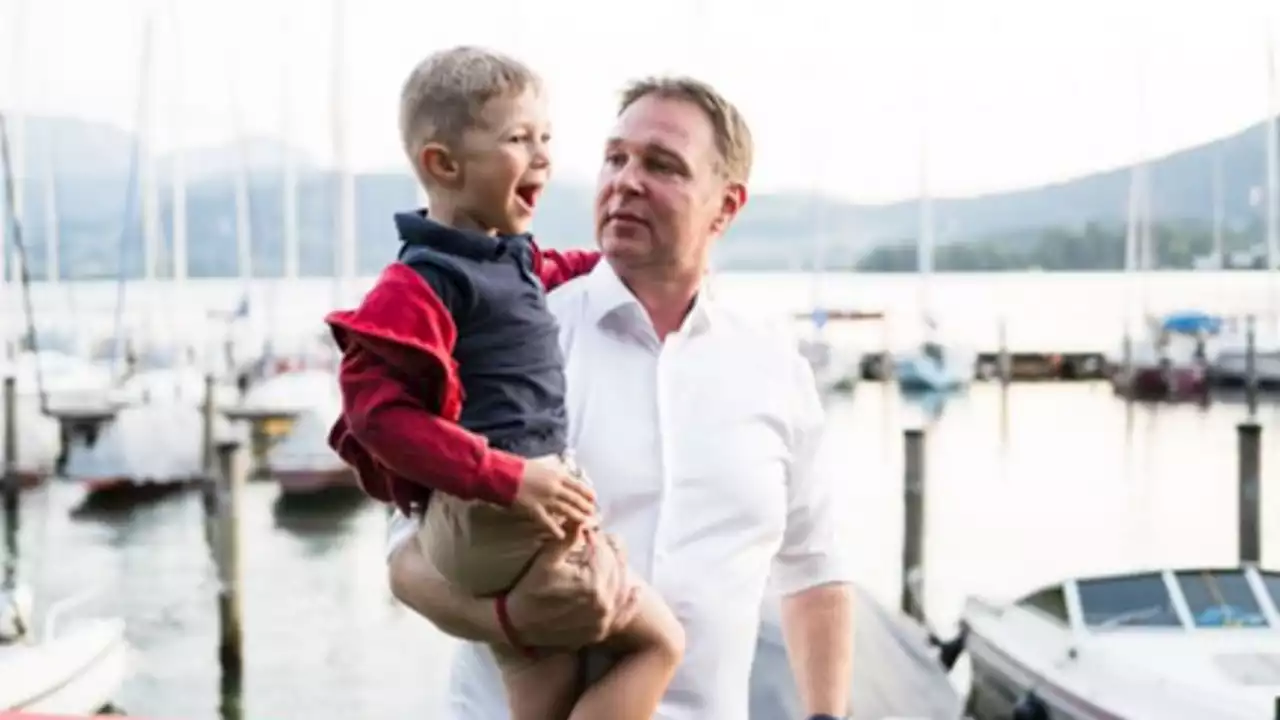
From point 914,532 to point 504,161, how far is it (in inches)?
454

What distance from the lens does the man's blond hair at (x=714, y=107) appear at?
1896mm

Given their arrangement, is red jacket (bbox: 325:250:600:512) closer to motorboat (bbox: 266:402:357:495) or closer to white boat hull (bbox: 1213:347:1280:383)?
motorboat (bbox: 266:402:357:495)

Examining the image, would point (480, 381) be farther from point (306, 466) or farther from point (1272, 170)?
point (1272, 170)

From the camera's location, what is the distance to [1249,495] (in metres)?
12.1

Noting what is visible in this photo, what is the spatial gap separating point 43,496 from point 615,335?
21778 millimetres

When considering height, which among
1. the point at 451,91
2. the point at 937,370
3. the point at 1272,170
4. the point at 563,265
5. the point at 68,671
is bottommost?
the point at 68,671

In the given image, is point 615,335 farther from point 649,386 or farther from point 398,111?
point 398,111

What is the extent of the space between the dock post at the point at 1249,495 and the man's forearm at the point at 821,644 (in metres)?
10.7

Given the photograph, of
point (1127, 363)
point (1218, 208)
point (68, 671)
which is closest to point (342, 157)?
point (68, 671)

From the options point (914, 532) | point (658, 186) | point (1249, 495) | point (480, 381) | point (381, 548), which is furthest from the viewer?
point (381, 548)

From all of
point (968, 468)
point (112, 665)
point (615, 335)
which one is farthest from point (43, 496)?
point (615, 335)

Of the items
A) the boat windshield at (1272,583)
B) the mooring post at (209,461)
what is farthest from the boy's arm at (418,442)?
the mooring post at (209,461)

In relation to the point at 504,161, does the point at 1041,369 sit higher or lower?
lower

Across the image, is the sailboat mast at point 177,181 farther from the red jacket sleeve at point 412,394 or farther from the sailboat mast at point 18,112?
the red jacket sleeve at point 412,394
